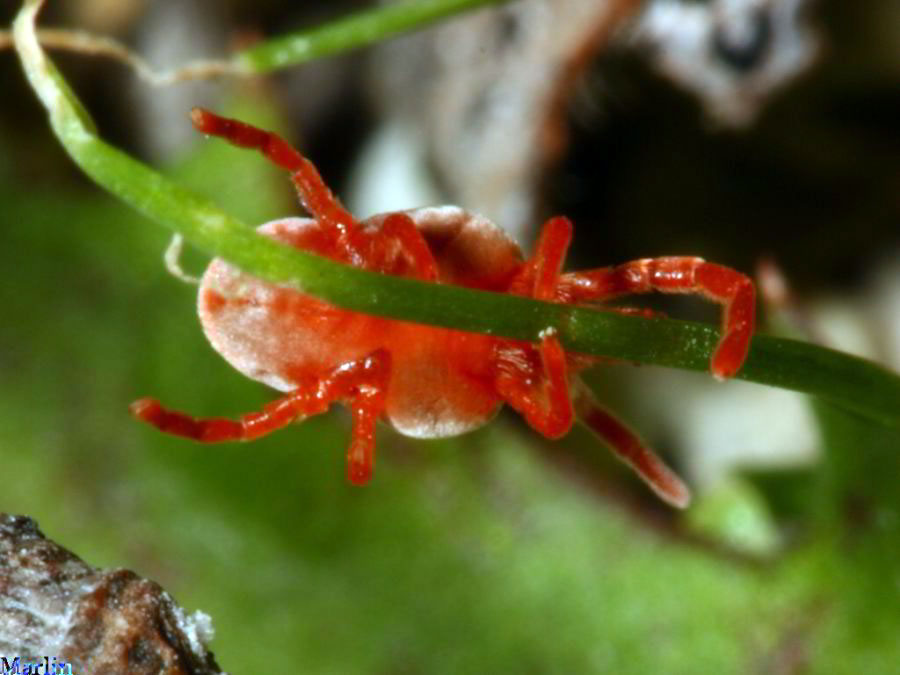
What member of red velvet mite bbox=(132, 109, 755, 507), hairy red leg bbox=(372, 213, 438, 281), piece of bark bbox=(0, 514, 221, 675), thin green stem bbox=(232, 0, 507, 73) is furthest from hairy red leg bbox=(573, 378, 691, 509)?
thin green stem bbox=(232, 0, 507, 73)

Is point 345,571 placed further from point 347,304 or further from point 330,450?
point 347,304

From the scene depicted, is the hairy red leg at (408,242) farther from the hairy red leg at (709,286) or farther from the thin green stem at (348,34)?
the thin green stem at (348,34)

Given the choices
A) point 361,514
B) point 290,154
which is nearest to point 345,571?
point 361,514

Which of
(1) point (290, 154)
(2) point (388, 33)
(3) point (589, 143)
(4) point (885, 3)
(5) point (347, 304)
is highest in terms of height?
(4) point (885, 3)

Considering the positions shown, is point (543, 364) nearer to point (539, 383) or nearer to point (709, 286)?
point (539, 383)

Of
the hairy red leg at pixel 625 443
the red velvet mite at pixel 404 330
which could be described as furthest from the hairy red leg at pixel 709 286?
the hairy red leg at pixel 625 443

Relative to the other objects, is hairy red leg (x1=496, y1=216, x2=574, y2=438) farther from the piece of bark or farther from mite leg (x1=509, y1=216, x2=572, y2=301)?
the piece of bark
